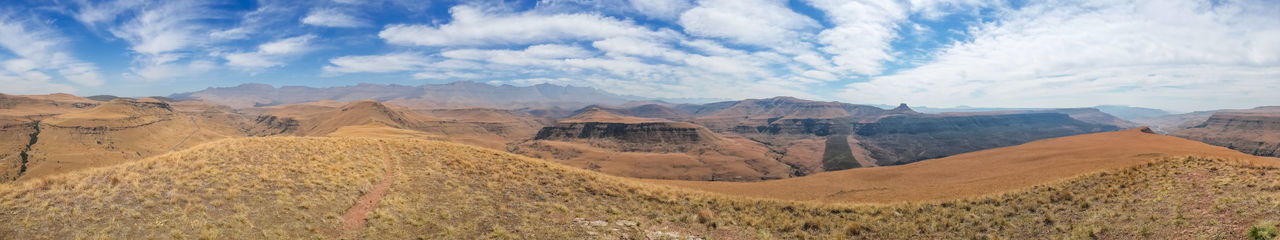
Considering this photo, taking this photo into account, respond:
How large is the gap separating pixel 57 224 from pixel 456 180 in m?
10.4

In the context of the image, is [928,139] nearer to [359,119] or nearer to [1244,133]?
[1244,133]

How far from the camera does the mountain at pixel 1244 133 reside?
109188mm

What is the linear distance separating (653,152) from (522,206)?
292 ft

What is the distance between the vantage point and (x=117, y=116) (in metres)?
102

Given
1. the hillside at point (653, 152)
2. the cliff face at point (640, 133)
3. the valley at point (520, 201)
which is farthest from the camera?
the cliff face at point (640, 133)

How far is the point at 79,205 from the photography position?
10656mm

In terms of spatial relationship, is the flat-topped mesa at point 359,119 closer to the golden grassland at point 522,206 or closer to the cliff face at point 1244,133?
the golden grassland at point 522,206

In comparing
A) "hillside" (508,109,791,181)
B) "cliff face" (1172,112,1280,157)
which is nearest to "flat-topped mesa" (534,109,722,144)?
"hillside" (508,109,791,181)

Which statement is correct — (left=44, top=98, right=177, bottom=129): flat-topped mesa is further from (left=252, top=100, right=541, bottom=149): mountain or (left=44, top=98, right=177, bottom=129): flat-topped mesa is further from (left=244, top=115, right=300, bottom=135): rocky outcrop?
(left=252, top=100, right=541, bottom=149): mountain

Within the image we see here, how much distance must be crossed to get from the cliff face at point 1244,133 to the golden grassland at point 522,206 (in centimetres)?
15141

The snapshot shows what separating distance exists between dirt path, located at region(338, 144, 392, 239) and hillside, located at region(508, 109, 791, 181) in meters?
54.9

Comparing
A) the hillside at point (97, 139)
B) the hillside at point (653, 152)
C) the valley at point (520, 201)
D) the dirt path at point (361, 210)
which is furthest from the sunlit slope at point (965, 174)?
the hillside at point (97, 139)

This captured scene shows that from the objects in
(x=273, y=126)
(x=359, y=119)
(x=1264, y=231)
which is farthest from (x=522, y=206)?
(x=273, y=126)

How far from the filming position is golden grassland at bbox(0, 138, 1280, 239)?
10.5 m
